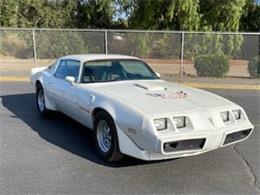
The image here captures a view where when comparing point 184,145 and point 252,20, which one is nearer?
point 184,145

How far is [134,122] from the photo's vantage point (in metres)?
4.70

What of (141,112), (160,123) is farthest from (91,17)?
(160,123)

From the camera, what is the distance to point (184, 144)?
15.3ft

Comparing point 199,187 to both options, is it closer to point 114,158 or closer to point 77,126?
point 114,158

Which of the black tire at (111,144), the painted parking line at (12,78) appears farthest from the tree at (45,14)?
the black tire at (111,144)

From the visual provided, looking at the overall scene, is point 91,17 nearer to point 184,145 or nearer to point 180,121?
point 180,121

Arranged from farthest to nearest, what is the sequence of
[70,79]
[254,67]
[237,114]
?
[254,67]
[70,79]
[237,114]

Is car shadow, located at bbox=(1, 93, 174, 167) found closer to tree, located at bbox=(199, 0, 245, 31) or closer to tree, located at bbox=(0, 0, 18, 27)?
tree, located at bbox=(199, 0, 245, 31)

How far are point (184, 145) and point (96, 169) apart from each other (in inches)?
45.0

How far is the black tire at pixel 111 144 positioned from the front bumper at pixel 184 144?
25cm

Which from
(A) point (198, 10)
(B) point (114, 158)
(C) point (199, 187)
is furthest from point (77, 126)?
(A) point (198, 10)

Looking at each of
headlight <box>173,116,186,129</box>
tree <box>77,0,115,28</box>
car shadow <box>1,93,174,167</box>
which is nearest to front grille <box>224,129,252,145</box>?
headlight <box>173,116,186,129</box>

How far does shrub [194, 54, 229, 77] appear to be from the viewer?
52.6ft

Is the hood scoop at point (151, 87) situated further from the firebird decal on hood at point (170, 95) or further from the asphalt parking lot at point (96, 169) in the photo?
the asphalt parking lot at point (96, 169)
